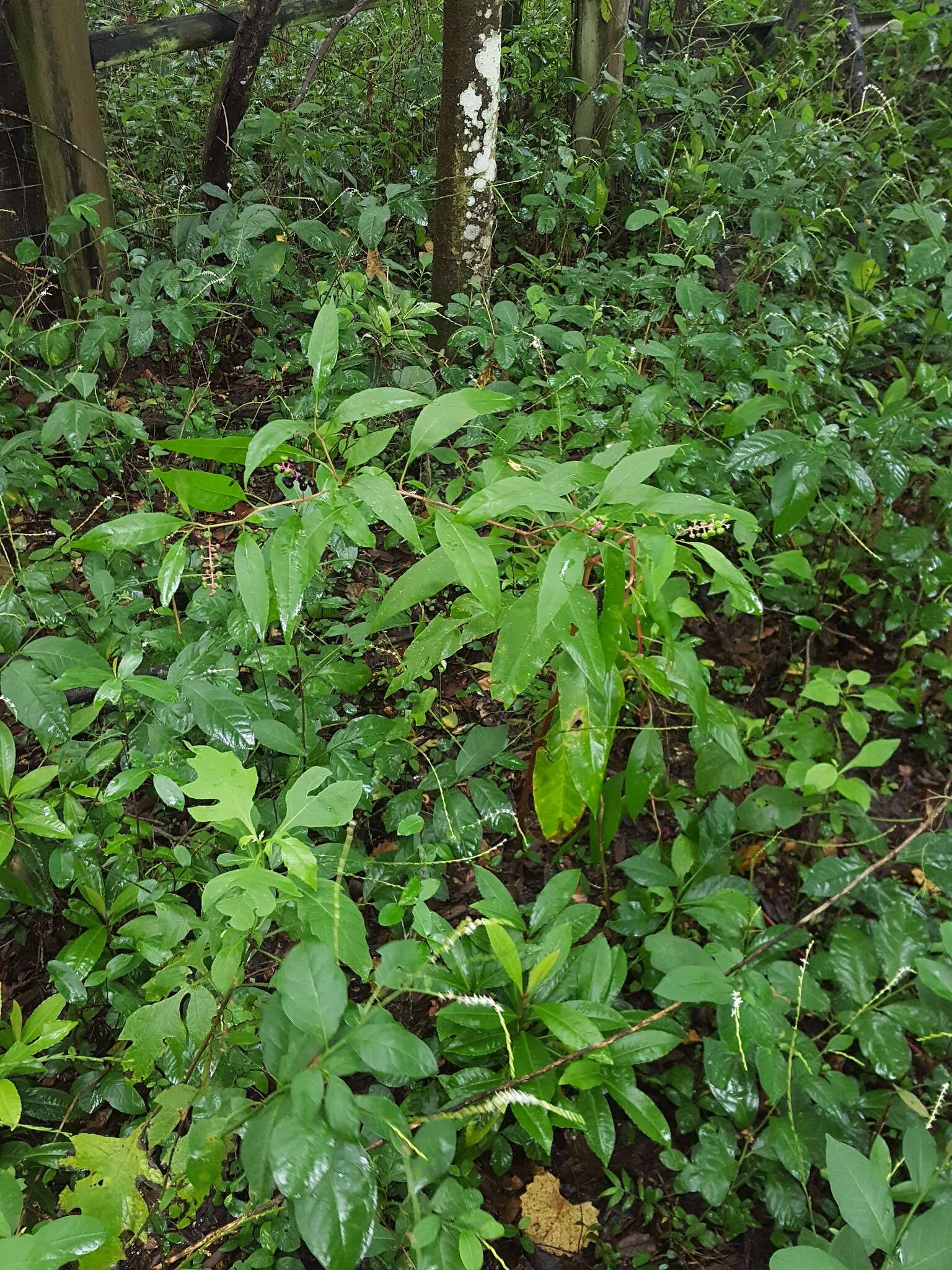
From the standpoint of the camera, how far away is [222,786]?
1.30 m

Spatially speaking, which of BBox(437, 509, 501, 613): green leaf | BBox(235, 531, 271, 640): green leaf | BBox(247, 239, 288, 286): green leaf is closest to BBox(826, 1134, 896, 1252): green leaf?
BBox(437, 509, 501, 613): green leaf

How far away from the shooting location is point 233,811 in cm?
128

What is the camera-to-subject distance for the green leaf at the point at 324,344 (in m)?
1.47

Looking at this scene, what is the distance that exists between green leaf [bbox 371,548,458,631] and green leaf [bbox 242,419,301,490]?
33 centimetres

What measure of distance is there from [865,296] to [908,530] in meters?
1.45

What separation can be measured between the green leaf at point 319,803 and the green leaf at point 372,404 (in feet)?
1.97

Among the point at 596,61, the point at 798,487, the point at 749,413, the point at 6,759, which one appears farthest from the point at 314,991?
the point at 596,61

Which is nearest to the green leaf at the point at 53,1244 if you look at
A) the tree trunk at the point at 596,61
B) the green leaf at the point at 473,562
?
the green leaf at the point at 473,562

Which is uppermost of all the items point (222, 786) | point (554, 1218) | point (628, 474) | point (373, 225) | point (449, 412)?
point (373, 225)

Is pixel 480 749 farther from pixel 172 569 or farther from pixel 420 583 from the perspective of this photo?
pixel 172 569

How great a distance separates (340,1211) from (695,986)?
74 centimetres

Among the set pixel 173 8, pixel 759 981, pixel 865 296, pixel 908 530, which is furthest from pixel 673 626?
pixel 173 8

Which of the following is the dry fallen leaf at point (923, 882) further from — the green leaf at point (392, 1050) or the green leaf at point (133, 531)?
the green leaf at point (133, 531)

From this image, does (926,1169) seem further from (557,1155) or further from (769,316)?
(769,316)
